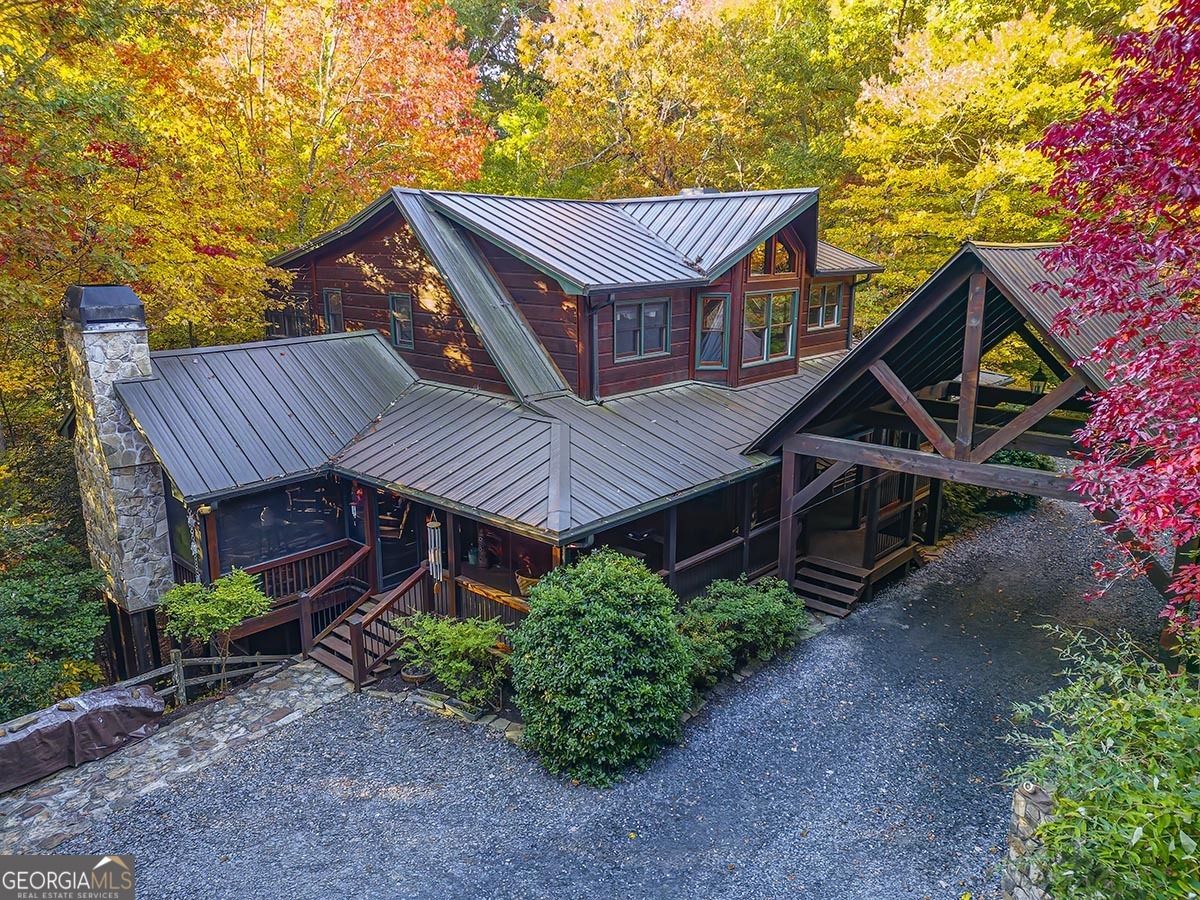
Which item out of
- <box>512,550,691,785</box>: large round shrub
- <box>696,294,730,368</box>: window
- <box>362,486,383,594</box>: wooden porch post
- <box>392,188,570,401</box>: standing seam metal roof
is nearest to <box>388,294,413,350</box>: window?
<box>392,188,570,401</box>: standing seam metal roof

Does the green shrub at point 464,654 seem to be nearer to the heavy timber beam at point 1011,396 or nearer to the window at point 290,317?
the heavy timber beam at point 1011,396

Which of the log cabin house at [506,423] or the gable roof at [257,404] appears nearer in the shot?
the log cabin house at [506,423]

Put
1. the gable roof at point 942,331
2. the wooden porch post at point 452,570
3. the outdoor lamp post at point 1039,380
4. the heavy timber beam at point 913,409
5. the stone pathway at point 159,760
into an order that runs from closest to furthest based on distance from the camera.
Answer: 1. the stone pathway at point 159,760
2. the gable roof at point 942,331
3. the heavy timber beam at point 913,409
4. the wooden porch post at point 452,570
5. the outdoor lamp post at point 1039,380

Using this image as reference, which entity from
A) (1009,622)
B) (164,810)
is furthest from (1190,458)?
(164,810)

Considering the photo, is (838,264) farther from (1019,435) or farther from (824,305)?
(1019,435)

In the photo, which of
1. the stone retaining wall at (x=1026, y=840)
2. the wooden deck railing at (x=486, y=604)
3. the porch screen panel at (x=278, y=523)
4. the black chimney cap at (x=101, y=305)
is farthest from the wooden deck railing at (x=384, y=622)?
the stone retaining wall at (x=1026, y=840)

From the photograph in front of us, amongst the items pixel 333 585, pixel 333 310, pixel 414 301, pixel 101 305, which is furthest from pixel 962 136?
pixel 101 305

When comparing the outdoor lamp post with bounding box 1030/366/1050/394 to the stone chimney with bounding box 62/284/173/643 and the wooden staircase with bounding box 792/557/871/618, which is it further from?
the stone chimney with bounding box 62/284/173/643
